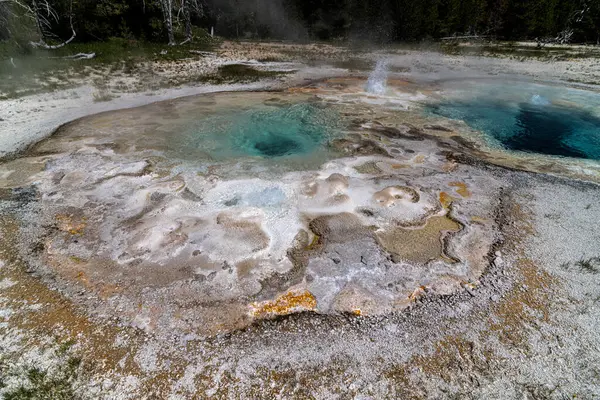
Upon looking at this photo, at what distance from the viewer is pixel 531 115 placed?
10078 millimetres

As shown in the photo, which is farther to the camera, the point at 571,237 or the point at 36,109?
the point at 36,109

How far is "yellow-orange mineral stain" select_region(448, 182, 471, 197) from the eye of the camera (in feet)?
18.7

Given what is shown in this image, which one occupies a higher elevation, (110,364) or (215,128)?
(215,128)

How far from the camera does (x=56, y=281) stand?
13.0ft

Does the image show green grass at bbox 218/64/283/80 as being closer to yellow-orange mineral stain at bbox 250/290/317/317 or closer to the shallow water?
the shallow water

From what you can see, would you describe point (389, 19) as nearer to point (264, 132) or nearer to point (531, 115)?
point (531, 115)

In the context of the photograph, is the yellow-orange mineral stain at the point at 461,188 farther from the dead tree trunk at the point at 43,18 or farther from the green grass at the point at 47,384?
the dead tree trunk at the point at 43,18

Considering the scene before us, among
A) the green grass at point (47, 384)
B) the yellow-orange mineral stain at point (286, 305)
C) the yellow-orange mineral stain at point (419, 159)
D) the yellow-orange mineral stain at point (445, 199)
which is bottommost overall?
the green grass at point (47, 384)

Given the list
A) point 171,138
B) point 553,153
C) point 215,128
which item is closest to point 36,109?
point 171,138

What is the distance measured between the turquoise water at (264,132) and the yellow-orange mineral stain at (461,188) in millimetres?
2854

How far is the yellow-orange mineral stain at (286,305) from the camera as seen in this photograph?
3.65 metres

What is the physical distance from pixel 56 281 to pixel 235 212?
90.5 inches

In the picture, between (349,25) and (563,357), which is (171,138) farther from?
(349,25)

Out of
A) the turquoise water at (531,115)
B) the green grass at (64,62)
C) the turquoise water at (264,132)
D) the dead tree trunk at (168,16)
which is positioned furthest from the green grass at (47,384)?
the dead tree trunk at (168,16)
